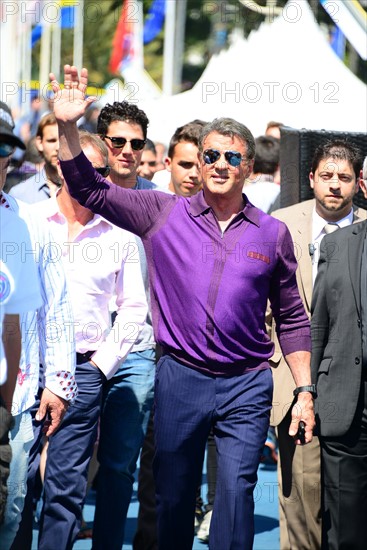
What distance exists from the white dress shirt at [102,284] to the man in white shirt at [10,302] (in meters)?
1.60

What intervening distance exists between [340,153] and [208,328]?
76.0 inches

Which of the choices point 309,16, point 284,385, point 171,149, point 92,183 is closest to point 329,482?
point 284,385

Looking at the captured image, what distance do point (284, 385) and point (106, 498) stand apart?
1.18 m

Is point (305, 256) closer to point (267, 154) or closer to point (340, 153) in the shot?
point (340, 153)

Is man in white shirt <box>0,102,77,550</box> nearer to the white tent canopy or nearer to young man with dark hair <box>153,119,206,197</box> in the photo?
young man with dark hair <box>153,119,206,197</box>

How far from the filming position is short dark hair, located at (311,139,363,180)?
7203 mm

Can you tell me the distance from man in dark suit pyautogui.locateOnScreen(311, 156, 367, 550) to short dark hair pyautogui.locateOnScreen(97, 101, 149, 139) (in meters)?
1.58

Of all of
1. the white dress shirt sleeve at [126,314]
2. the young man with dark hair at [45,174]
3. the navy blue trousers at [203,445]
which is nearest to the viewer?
the navy blue trousers at [203,445]

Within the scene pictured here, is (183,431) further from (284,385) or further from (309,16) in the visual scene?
(309,16)

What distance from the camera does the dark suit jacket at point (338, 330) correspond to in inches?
245

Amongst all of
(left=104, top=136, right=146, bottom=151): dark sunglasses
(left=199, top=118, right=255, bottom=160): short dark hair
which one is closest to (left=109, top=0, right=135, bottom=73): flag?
(left=104, top=136, right=146, bottom=151): dark sunglasses

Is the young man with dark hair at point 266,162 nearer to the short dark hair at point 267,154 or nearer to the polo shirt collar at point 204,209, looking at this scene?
the short dark hair at point 267,154

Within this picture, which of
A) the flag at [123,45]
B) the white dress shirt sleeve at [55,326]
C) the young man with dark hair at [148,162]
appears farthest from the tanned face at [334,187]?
the flag at [123,45]

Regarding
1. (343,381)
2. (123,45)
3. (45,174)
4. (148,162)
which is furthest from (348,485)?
(123,45)
